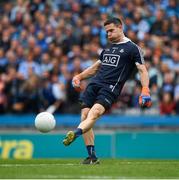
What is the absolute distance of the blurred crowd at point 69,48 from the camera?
70.9 ft

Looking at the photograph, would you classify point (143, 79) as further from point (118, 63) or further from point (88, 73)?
point (88, 73)

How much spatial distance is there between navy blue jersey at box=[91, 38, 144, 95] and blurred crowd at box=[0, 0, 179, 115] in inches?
301

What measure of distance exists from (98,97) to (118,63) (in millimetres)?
692

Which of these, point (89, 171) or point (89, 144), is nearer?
point (89, 171)

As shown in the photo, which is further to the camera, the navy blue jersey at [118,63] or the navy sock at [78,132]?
the navy blue jersey at [118,63]

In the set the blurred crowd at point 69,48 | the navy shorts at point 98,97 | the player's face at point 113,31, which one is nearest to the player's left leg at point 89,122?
the navy shorts at point 98,97

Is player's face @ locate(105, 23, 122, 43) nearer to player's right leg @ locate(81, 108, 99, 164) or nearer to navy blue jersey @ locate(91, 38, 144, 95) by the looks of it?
navy blue jersey @ locate(91, 38, 144, 95)

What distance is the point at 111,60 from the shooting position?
13.5 meters

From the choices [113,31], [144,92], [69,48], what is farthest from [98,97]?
[69,48]

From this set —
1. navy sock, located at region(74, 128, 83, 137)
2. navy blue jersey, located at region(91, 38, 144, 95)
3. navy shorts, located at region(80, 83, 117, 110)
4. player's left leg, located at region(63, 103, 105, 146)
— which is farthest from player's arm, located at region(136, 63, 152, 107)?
navy sock, located at region(74, 128, 83, 137)

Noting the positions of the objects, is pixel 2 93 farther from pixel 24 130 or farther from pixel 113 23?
pixel 113 23

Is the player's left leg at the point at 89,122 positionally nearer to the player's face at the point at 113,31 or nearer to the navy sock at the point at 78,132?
the navy sock at the point at 78,132

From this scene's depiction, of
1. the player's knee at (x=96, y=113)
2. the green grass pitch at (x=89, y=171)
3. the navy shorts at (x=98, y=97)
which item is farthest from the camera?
the navy shorts at (x=98, y=97)

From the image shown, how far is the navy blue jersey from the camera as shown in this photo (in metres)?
13.4
